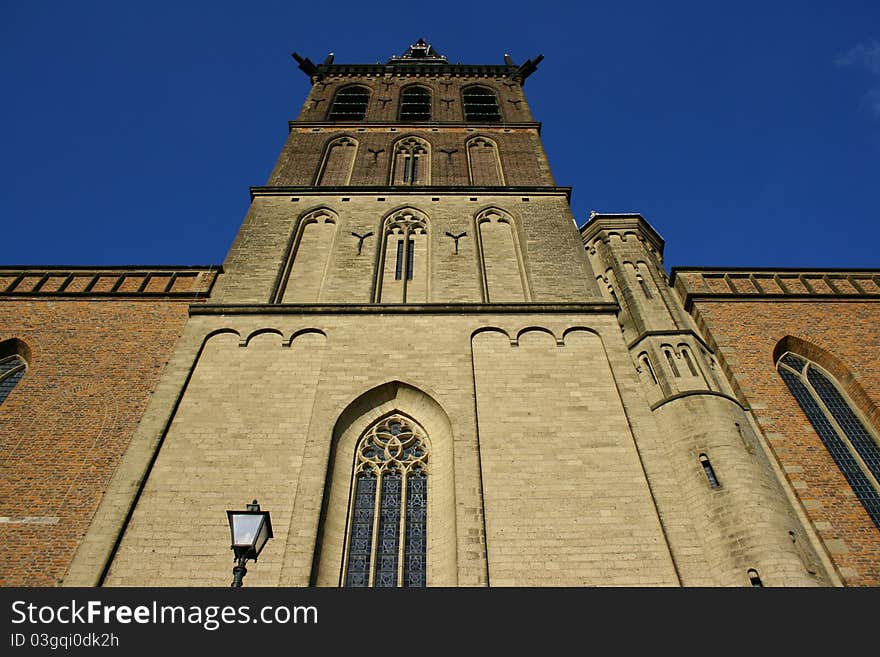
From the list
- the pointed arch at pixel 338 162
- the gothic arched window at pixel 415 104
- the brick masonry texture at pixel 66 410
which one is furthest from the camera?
the gothic arched window at pixel 415 104

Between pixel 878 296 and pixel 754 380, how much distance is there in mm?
5313

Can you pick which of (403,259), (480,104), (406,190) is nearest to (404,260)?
(403,259)

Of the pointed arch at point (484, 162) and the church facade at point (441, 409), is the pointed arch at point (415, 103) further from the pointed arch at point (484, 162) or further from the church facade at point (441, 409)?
the church facade at point (441, 409)

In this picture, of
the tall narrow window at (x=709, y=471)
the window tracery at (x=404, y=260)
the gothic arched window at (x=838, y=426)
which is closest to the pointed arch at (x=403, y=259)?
the window tracery at (x=404, y=260)

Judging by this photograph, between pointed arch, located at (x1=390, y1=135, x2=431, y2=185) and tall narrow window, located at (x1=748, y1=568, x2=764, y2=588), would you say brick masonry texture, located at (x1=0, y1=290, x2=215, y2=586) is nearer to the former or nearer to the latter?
pointed arch, located at (x1=390, y1=135, x2=431, y2=185)

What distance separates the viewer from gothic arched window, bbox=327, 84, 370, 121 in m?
26.2

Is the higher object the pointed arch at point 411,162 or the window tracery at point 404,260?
the pointed arch at point 411,162

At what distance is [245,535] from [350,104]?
77.9ft

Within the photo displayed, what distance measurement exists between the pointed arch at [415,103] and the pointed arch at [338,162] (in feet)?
11.2

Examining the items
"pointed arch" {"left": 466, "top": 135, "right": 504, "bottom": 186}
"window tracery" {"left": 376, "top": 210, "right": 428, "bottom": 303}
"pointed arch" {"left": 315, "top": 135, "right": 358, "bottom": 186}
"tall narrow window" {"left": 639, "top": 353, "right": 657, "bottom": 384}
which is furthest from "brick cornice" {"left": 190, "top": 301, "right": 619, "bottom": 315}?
"pointed arch" {"left": 466, "top": 135, "right": 504, "bottom": 186}

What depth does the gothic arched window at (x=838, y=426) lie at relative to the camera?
12.0m
